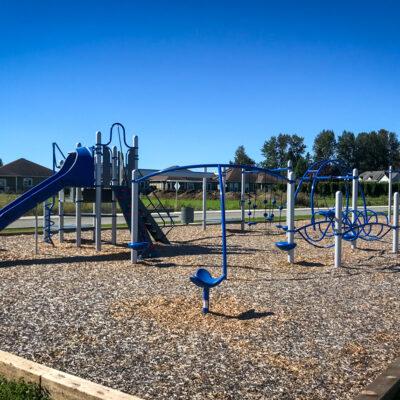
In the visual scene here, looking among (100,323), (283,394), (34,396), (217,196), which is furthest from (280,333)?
(217,196)

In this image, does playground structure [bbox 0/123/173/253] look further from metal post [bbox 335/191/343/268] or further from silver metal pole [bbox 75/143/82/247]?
metal post [bbox 335/191/343/268]

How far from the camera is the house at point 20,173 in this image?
6400 cm

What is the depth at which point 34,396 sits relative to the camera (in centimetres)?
379

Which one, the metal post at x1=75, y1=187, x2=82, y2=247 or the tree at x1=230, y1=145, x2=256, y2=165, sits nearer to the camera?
the metal post at x1=75, y1=187, x2=82, y2=247

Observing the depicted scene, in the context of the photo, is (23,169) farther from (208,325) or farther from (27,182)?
(208,325)

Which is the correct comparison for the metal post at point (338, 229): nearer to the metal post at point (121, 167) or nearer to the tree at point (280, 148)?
the metal post at point (121, 167)

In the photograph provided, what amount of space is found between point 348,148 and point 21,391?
117408 mm

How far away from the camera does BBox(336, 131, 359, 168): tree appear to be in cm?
11419

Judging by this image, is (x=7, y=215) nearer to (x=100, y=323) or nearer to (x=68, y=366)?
(x=100, y=323)

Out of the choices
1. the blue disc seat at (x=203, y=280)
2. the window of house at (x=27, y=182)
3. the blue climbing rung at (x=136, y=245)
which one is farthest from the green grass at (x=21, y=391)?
the window of house at (x=27, y=182)

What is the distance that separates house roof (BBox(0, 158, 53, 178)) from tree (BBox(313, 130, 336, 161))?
215 ft

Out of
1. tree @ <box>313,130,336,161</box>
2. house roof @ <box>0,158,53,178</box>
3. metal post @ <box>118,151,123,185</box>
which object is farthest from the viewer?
tree @ <box>313,130,336,161</box>

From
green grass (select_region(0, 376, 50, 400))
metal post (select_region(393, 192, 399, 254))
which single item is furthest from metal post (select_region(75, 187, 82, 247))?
green grass (select_region(0, 376, 50, 400))

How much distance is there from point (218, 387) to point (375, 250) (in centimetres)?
998
